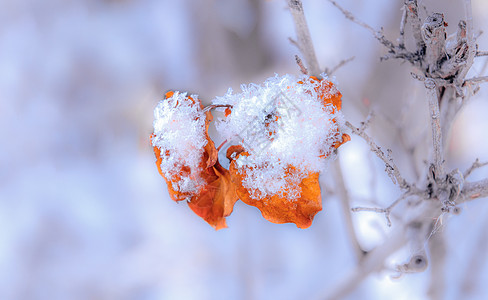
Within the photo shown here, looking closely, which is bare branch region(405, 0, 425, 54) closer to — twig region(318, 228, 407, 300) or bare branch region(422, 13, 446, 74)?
bare branch region(422, 13, 446, 74)

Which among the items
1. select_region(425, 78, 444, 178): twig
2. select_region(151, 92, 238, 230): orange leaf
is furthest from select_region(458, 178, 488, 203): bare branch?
select_region(151, 92, 238, 230): orange leaf

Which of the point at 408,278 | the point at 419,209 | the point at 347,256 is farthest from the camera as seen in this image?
the point at 347,256

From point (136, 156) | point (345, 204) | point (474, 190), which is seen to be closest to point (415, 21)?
point (474, 190)

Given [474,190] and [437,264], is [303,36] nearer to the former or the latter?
[474,190]

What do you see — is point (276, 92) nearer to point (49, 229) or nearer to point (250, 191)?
point (250, 191)

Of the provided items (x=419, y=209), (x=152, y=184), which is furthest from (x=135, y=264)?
(x=419, y=209)

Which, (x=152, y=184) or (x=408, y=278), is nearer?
(x=408, y=278)
